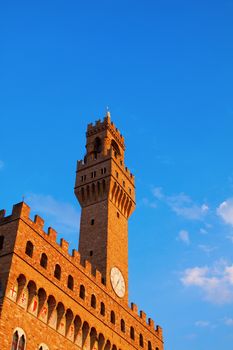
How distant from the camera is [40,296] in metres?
30.9

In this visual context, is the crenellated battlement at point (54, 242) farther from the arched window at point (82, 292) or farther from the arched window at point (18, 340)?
the arched window at point (18, 340)

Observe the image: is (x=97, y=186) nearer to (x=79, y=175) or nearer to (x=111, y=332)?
(x=79, y=175)

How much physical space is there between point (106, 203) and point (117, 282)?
7584mm

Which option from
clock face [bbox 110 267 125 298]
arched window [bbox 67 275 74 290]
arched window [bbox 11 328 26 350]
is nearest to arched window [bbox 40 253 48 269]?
arched window [bbox 67 275 74 290]

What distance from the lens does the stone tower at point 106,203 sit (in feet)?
142

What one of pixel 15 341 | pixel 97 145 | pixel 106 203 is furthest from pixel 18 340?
pixel 97 145

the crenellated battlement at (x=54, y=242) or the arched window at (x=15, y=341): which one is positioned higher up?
the crenellated battlement at (x=54, y=242)

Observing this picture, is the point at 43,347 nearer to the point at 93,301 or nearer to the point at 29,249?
the point at 29,249

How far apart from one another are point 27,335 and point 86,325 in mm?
6981

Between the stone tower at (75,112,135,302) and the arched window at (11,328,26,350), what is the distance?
521 inches

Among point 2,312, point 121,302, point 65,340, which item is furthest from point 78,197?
point 2,312

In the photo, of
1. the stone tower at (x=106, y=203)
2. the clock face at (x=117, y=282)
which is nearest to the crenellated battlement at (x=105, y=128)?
the stone tower at (x=106, y=203)

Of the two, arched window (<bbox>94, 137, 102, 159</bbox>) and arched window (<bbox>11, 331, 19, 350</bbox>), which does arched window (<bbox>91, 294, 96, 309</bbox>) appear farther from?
arched window (<bbox>94, 137, 102, 159</bbox>)

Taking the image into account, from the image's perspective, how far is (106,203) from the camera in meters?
46.4
